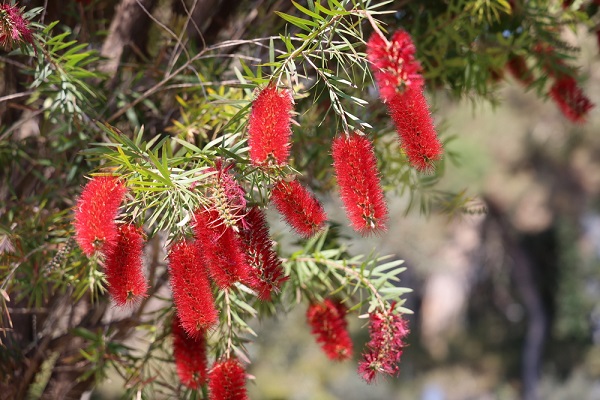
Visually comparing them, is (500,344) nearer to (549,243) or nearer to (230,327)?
(549,243)

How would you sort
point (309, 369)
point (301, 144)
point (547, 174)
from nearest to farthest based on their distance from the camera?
point (301, 144), point (309, 369), point (547, 174)

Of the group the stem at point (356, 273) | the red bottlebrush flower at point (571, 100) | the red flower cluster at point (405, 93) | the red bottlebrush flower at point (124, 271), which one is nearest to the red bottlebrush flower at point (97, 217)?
the red bottlebrush flower at point (124, 271)

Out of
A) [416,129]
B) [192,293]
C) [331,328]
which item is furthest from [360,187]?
[331,328]

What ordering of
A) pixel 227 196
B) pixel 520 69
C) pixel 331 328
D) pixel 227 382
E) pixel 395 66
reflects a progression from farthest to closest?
pixel 520 69
pixel 331 328
pixel 227 382
pixel 227 196
pixel 395 66

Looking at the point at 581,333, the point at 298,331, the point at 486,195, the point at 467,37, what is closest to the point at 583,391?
the point at 581,333

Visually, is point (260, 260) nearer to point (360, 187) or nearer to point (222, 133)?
point (360, 187)

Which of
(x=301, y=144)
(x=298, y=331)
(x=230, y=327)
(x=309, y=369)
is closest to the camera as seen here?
(x=230, y=327)

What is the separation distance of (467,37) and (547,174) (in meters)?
8.96

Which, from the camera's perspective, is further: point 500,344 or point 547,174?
point 500,344

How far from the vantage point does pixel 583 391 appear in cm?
825

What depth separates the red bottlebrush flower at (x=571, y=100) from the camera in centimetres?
104

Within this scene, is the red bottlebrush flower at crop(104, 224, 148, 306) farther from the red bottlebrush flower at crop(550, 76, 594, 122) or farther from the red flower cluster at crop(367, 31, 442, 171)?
the red bottlebrush flower at crop(550, 76, 594, 122)

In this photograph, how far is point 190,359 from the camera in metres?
0.87

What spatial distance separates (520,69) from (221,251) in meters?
0.73
